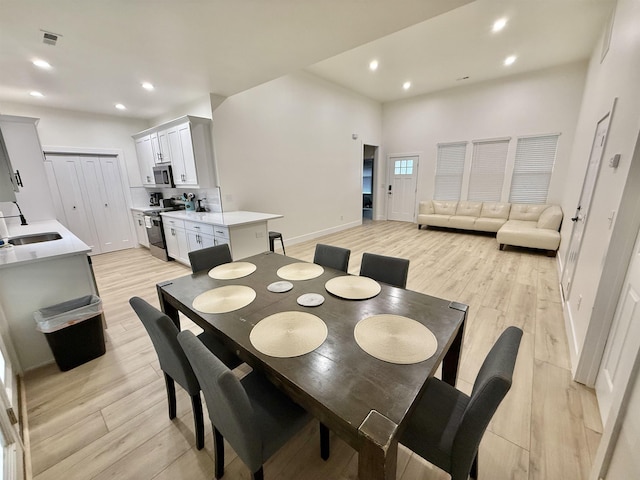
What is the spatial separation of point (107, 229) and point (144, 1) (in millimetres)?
4620

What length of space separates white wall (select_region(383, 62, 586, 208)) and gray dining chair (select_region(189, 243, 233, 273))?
6.10 m

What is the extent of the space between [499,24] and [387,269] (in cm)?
400

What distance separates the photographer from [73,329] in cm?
192

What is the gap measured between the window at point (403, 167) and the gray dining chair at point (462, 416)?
669 centimetres

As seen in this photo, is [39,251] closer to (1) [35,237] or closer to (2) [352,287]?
(1) [35,237]

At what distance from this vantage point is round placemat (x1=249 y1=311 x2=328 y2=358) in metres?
1.04

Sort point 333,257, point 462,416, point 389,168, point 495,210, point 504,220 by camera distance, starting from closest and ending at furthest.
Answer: point 462,416
point 333,257
point 504,220
point 495,210
point 389,168

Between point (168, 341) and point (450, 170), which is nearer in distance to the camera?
point (168, 341)

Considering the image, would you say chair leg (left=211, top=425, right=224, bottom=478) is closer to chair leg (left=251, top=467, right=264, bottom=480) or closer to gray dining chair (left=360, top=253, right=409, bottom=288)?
chair leg (left=251, top=467, right=264, bottom=480)

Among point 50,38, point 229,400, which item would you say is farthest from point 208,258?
point 50,38

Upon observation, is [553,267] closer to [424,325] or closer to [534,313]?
[534,313]

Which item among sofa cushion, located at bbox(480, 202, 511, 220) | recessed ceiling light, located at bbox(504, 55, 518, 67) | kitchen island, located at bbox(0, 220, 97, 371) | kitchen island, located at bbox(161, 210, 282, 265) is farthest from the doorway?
kitchen island, located at bbox(0, 220, 97, 371)

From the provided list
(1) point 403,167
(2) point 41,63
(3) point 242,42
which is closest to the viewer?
(3) point 242,42

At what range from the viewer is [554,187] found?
5.30 metres
